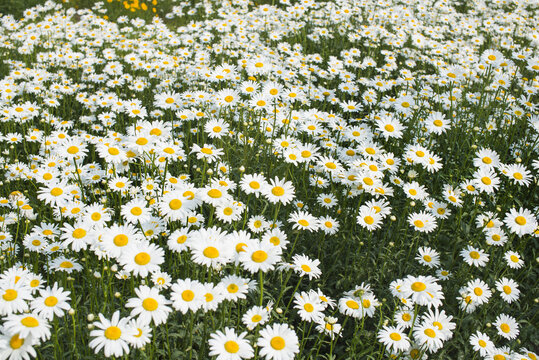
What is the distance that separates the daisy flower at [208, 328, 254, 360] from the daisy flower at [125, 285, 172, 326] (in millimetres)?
295

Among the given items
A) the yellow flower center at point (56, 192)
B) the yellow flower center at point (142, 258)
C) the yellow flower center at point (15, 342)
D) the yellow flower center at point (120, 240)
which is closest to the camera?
the yellow flower center at point (15, 342)

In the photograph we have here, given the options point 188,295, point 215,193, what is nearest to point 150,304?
point 188,295

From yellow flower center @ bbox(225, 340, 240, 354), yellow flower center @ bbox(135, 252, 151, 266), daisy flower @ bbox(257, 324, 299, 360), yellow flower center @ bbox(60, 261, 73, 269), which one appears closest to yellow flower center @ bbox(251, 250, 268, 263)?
daisy flower @ bbox(257, 324, 299, 360)

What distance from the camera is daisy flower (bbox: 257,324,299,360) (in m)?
2.28

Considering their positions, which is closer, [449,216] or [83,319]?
[83,319]

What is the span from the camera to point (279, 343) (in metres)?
2.31

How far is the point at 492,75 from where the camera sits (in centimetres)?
670

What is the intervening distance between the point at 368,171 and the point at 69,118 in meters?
4.51

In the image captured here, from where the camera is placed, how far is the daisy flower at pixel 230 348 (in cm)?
215

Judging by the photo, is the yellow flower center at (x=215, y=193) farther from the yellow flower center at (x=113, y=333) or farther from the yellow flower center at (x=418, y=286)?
the yellow flower center at (x=418, y=286)

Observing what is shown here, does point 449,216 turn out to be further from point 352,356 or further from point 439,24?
point 439,24

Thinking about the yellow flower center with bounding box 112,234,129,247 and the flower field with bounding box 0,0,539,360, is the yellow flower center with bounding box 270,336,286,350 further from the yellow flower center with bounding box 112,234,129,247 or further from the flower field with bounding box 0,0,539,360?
the yellow flower center with bounding box 112,234,129,247

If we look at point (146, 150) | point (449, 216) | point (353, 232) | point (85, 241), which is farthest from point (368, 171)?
point (85, 241)

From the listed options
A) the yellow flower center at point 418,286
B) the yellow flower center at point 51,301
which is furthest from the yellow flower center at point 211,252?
the yellow flower center at point 418,286
